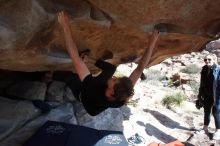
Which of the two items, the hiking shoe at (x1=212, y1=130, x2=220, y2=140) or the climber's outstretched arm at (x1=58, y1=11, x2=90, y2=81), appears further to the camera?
the hiking shoe at (x1=212, y1=130, x2=220, y2=140)

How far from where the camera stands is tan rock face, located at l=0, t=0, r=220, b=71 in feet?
13.7

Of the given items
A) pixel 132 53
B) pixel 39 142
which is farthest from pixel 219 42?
pixel 39 142

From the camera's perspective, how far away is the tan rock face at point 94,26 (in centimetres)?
417

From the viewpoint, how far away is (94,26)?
4.92m

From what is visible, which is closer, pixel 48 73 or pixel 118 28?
pixel 118 28

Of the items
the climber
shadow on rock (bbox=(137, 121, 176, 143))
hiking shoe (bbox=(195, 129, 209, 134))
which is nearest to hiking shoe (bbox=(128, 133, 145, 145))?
shadow on rock (bbox=(137, 121, 176, 143))

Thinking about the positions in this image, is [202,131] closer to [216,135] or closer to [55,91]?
[216,135]

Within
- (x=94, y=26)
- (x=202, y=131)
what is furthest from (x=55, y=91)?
(x=202, y=131)

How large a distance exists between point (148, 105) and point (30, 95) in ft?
18.1

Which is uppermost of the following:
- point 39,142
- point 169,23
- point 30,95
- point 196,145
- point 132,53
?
point 169,23

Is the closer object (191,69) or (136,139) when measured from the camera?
(136,139)

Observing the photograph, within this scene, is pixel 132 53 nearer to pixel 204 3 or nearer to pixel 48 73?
pixel 48 73

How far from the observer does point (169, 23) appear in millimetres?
5160

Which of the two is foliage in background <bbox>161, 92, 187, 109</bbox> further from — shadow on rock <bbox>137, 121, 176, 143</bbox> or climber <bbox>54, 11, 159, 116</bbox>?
climber <bbox>54, 11, 159, 116</bbox>
